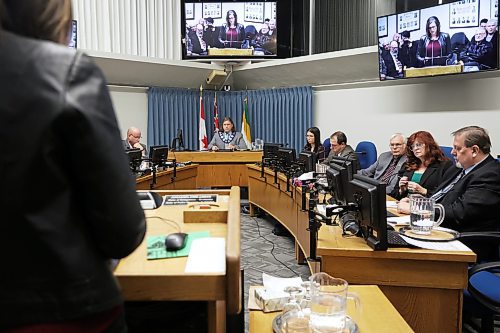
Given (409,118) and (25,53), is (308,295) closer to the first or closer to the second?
(25,53)

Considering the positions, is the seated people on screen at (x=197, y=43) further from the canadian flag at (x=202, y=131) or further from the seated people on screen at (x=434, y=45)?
the seated people on screen at (x=434, y=45)

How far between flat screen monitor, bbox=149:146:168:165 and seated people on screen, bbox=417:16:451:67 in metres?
3.13

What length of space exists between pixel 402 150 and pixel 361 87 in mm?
2684

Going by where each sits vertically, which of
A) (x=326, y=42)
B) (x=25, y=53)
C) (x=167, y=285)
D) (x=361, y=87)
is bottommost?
(x=167, y=285)

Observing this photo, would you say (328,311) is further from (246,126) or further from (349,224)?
(246,126)

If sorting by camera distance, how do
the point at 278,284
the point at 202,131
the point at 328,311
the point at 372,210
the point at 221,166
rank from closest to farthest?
the point at 328,311, the point at 278,284, the point at 372,210, the point at 221,166, the point at 202,131

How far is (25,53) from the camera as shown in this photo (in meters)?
0.66

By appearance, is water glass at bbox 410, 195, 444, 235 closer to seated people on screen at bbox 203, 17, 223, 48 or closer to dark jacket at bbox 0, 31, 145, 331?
dark jacket at bbox 0, 31, 145, 331

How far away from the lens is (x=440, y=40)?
15.9 feet

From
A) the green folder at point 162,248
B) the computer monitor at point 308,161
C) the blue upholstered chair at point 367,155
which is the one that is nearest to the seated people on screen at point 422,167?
the computer monitor at point 308,161

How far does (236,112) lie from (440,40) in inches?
181

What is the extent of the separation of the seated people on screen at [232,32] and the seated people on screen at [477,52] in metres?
3.82

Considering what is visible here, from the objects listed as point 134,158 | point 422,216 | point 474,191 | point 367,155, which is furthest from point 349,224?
point 367,155

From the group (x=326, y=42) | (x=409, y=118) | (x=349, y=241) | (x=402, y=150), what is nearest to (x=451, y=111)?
(x=409, y=118)
